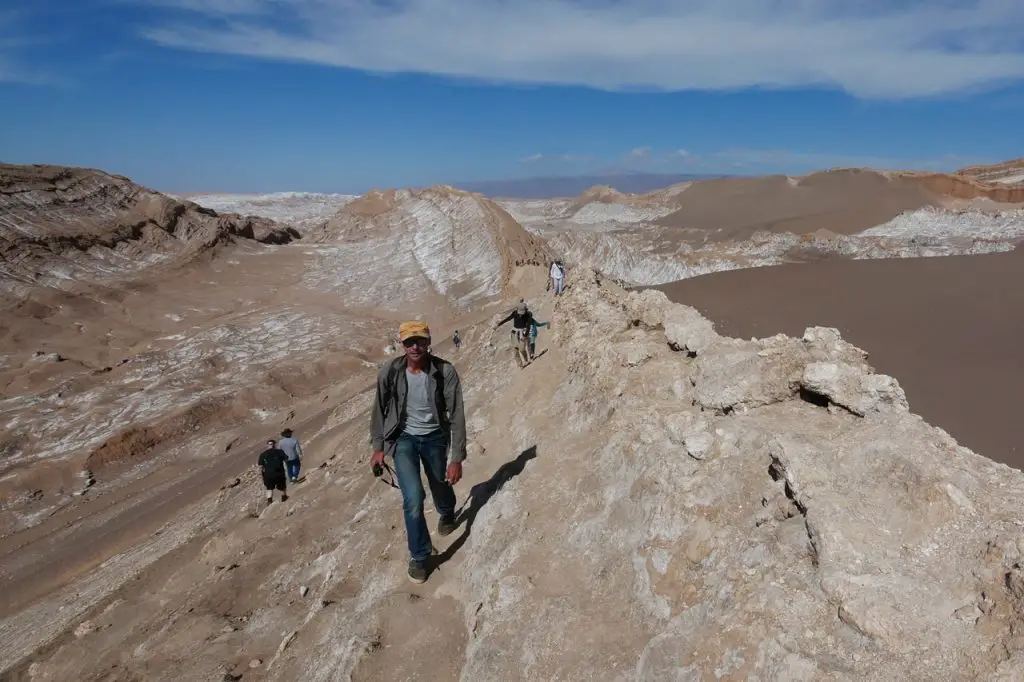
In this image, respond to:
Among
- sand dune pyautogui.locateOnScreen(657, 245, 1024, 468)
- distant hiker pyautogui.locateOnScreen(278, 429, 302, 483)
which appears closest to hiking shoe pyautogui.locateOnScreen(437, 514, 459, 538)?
distant hiker pyautogui.locateOnScreen(278, 429, 302, 483)

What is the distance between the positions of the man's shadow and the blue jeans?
0.95 ft

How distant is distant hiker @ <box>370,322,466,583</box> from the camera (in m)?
4.07

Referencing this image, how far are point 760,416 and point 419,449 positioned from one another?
91.7 inches

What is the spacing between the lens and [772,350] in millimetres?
4402

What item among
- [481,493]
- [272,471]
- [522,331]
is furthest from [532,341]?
[272,471]

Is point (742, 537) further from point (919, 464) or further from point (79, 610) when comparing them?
point (79, 610)

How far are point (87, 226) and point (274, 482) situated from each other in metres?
25.3

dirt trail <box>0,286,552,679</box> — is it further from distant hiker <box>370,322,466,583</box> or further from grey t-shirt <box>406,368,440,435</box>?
grey t-shirt <box>406,368,440,435</box>

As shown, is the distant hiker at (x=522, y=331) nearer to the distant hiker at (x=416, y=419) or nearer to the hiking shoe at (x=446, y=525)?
the hiking shoe at (x=446, y=525)

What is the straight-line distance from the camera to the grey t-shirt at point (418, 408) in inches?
161

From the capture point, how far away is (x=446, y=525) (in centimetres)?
476

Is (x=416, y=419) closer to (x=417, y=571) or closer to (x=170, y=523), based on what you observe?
(x=417, y=571)

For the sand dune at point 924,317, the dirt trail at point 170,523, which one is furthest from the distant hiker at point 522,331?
the sand dune at point 924,317

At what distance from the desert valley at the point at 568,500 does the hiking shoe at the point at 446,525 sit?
13cm
